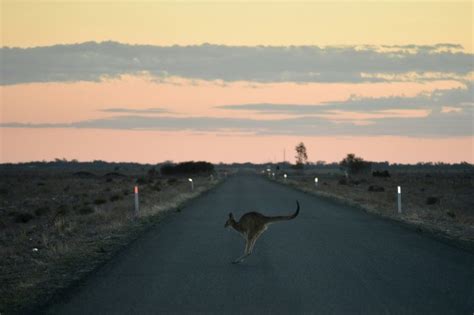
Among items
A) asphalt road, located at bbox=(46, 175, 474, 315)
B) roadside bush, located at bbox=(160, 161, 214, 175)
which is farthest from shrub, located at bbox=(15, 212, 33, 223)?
roadside bush, located at bbox=(160, 161, 214, 175)

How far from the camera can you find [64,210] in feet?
114

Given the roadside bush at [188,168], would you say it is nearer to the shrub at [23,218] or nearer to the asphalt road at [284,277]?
the shrub at [23,218]

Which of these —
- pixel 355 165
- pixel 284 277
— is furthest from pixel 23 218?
pixel 355 165

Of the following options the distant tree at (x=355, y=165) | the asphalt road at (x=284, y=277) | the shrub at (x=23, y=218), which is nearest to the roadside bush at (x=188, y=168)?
the distant tree at (x=355, y=165)

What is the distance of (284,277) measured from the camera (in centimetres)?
1101

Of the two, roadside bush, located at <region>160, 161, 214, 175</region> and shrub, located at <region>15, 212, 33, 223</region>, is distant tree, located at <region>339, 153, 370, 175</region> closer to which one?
roadside bush, located at <region>160, 161, 214, 175</region>

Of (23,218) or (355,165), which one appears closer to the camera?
(23,218)

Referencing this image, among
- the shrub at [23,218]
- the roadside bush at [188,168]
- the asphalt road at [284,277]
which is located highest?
the roadside bush at [188,168]

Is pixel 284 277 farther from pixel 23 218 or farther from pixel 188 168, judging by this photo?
pixel 188 168

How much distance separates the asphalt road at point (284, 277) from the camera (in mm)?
8734

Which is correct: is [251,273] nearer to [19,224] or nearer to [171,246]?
[171,246]

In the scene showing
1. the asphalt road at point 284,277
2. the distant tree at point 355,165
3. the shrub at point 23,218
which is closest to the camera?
the asphalt road at point 284,277

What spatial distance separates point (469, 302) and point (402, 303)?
0.89 metres

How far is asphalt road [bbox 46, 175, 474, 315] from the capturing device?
8.73 metres
